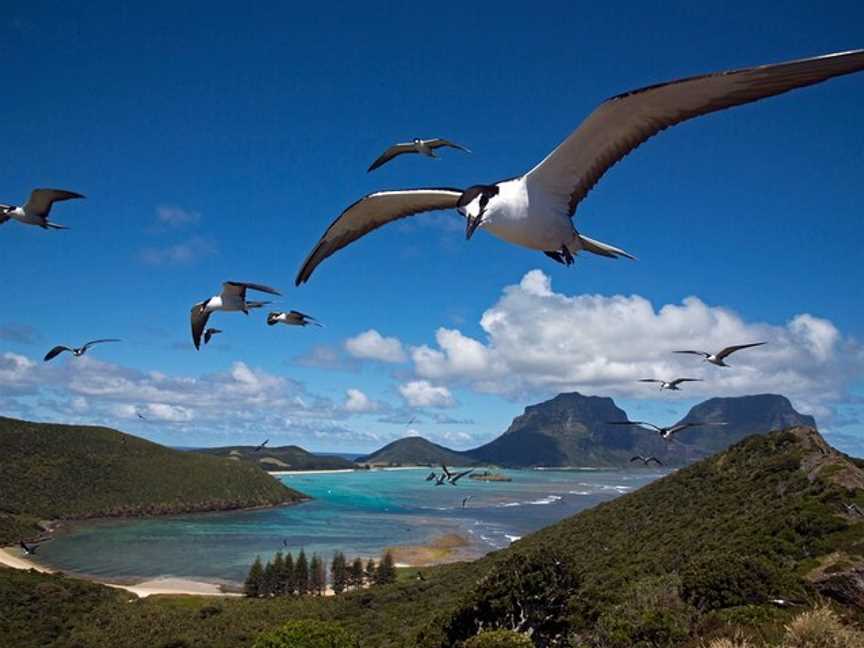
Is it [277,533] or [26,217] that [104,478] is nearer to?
[277,533]

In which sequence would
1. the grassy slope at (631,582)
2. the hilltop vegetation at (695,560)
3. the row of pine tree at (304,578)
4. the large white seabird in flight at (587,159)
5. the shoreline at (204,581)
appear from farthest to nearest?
1. the shoreline at (204,581)
2. the row of pine tree at (304,578)
3. the grassy slope at (631,582)
4. the hilltop vegetation at (695,560)
5. the large white seabird in flight at (587,159)

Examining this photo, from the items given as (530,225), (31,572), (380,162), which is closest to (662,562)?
(380,162)

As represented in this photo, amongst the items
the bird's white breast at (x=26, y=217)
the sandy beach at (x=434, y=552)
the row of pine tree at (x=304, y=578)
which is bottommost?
the sandy beach at (x=434, y=552)

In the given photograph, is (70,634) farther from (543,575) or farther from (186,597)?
(543,575)

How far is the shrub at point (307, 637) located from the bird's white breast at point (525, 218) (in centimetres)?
2379

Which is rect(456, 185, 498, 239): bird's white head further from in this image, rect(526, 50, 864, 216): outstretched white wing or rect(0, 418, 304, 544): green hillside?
A: rect(0, 418, 304, 544): green hillside

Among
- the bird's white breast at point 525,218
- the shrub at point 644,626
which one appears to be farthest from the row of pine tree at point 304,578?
the bird's white breast at point 525,218

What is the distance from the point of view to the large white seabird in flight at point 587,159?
4047 mm

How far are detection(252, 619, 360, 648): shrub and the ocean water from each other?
55210 mm

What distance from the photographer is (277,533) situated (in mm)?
112562

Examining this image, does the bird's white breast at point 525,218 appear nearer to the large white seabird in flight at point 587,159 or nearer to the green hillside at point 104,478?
the large white seabird in flight at point 587,159

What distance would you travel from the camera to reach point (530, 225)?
521cm

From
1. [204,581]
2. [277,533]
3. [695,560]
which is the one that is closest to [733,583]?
[695,560]

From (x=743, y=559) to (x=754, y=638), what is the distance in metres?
12.9
